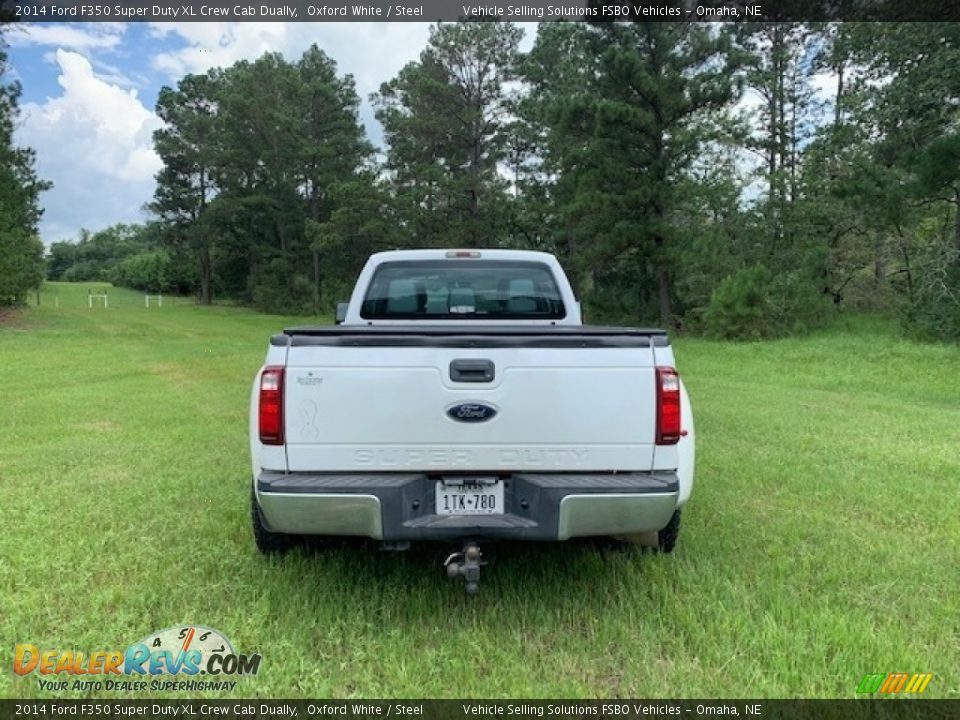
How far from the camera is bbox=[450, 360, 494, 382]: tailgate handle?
8.66 ft


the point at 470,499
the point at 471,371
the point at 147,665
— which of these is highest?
the point at 471,371

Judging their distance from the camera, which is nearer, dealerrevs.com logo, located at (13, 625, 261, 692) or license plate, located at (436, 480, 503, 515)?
dealerrevs.com logo, located at (13, 625, 261, 692)

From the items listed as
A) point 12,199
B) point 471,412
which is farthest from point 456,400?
point 12,199

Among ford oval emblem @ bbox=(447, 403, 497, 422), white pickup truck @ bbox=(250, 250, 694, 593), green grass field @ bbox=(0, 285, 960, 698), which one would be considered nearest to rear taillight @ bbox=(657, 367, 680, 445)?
white pickup truck @ bbox=(250, 250, 694, 593)

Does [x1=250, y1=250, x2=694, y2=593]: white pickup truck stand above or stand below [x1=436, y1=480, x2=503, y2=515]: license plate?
above

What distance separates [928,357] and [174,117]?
44.6 metres

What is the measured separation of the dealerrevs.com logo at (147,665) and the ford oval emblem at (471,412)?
49.6 inches

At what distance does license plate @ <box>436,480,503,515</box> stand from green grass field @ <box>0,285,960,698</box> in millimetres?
540

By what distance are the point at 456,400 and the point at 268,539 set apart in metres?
1.50

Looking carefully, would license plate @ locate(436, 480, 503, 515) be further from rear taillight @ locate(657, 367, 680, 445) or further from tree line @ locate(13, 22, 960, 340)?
tree line @ locate(13, 22, 960, 340)

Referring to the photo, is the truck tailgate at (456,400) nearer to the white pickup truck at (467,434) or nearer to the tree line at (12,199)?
the white pickup truck at (467,434)

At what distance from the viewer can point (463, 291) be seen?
4.80 m

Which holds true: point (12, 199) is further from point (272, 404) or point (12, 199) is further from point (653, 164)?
point (272, 404)

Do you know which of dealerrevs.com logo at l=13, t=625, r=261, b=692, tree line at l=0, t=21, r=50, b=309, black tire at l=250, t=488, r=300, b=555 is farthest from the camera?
tree line at l=0, t=21, r=50, b=309
